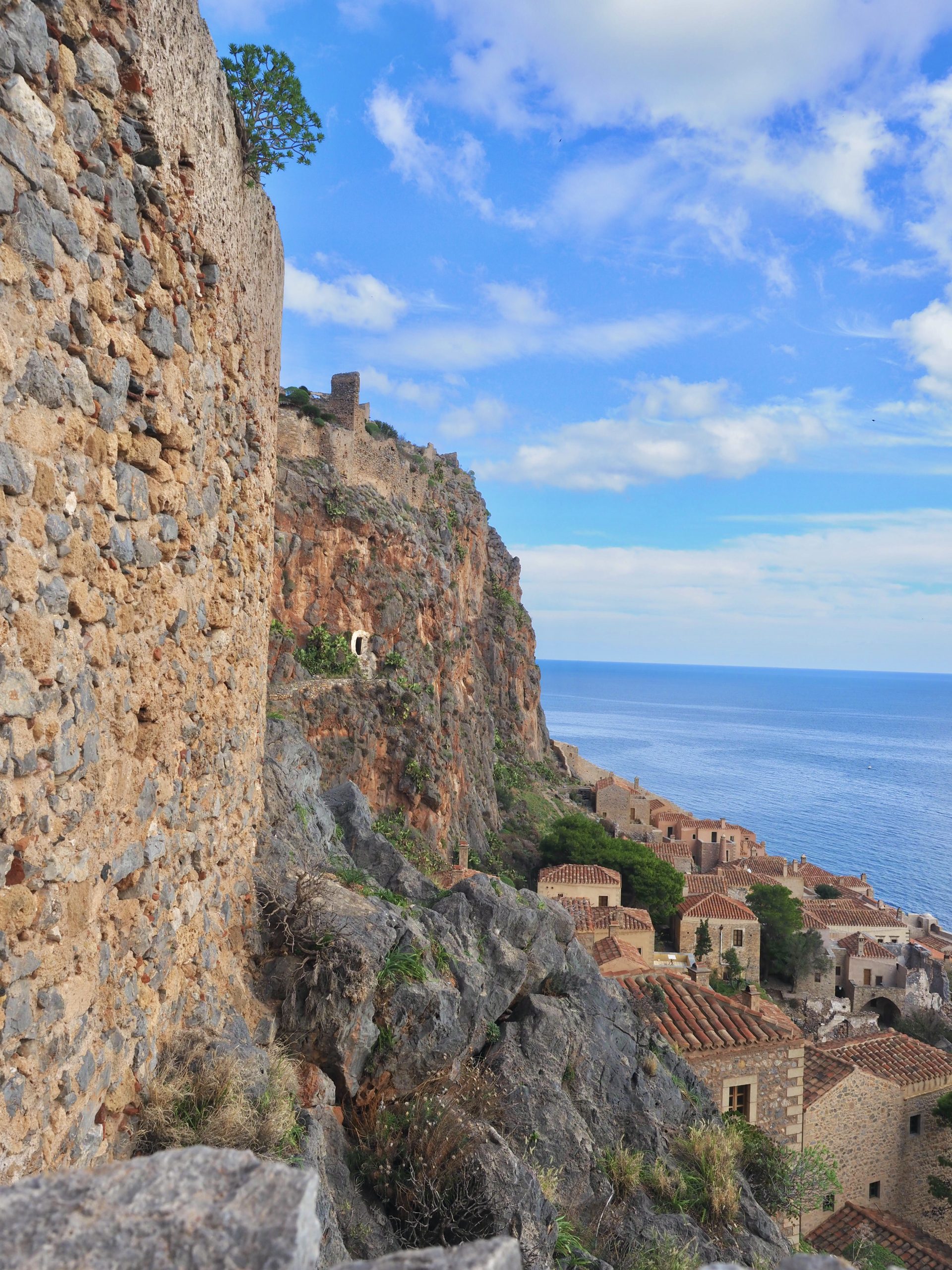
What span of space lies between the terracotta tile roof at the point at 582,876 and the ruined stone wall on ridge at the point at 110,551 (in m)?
29.4

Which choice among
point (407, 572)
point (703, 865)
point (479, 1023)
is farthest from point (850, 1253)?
point (703, 865)

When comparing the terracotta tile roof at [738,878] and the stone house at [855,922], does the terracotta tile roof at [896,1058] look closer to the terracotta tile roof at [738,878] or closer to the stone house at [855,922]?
the stone house at [855,922]

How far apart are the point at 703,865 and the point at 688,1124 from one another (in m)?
42.7

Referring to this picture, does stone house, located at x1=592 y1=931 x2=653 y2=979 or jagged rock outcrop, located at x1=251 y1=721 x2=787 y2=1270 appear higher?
jagged rock outcrop, located at x1=251 y1=721 x2=787 y2=1270

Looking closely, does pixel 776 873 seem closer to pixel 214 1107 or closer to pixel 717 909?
pixel 717 909

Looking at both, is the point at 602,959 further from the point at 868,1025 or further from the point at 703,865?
the point at 703,865

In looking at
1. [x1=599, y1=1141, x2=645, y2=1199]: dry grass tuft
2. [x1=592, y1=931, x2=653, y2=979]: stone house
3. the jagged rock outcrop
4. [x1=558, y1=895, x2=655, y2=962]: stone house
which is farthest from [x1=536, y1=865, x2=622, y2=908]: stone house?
[x1=599, y1=1141, x2=645, y2=1199]: dry grass tuft

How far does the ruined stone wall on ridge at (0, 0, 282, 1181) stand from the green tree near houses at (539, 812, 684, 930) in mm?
32887

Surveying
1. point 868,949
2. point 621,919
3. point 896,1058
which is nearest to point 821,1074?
point 896,1058

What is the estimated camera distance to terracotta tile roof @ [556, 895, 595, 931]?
2698 cm

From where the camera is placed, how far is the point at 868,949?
3681cm

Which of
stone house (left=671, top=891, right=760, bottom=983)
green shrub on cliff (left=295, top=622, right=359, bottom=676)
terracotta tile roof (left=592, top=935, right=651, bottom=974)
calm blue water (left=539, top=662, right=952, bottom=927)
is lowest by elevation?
calm blue water (left=539, top=662, right=952, bottom=927)

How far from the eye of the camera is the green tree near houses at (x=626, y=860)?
35594 mm

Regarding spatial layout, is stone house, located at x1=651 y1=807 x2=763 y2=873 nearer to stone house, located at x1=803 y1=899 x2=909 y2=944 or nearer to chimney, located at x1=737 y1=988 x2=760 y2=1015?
stone house, located at x1=803 y1=899 x2=909 y2=944
